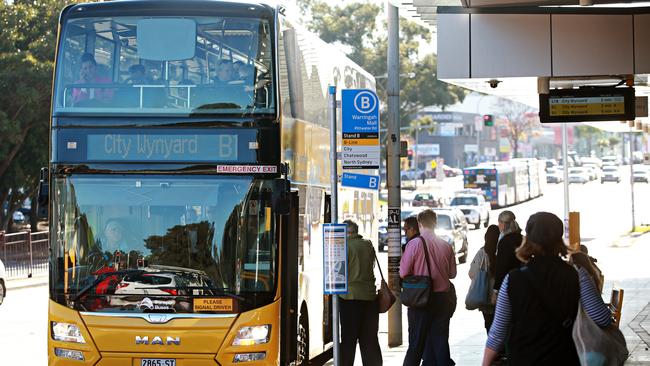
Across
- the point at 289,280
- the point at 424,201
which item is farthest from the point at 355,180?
the point at 424,201

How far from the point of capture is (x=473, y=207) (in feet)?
197

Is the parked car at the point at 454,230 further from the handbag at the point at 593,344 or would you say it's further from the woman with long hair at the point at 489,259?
the handbag at the point at 593,344

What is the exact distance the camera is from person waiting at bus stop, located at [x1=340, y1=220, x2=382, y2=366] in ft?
40.6

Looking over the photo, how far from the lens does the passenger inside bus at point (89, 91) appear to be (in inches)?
448

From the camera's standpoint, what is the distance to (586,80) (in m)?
17.6

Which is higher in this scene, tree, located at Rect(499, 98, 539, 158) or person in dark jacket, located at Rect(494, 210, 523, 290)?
tree, located at Rect(499, 98, 539, 158)

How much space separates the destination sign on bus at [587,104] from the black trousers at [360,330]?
4763 mm

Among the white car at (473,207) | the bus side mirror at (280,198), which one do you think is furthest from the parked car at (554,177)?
the bus side mirror at (280,198)

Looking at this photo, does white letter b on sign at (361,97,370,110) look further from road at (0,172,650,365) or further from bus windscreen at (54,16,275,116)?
road at (0,172,650,365)

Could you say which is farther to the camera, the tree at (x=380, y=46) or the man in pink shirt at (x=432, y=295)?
the tree at (x=380, y=46)

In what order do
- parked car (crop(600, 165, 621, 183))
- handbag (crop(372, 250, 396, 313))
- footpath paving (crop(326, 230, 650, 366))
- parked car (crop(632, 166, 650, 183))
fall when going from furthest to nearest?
parked car (crop(600, 165, 621, 183)) < parked car (crop(632, 166, 650, 183)) < footpath paving (crop(326, 230, 650, 366)) < handbag (crop(372, 250, 396, 313))

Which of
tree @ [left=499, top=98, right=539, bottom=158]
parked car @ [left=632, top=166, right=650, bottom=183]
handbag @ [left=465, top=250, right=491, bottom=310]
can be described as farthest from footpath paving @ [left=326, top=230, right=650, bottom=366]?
tree @ [left=499, top=98, right=539, bottom=158]

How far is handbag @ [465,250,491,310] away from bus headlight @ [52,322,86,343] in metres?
4.34

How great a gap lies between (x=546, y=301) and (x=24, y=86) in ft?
116
